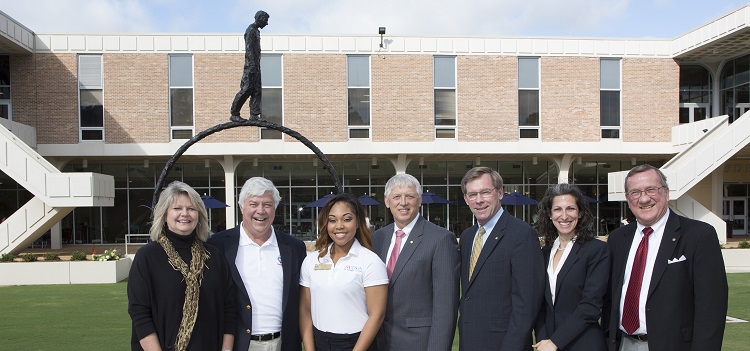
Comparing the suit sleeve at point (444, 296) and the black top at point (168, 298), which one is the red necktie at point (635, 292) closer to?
the suit sleeve at point (444, 296)

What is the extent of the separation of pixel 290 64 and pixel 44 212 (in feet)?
32.7

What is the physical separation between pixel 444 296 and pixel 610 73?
23.1 metres

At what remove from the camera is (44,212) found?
18250mm

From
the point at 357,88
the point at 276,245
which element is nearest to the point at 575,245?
the point at 276,245

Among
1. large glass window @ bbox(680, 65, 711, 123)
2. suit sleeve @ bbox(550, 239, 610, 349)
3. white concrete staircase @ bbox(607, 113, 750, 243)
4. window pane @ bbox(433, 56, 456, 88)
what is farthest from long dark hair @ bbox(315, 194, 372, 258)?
large glass window @ bbox(680, 65, 711, 123)

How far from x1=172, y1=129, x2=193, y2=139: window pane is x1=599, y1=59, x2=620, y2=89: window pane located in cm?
1622

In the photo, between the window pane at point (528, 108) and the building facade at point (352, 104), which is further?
the window pane at point (528, 108)

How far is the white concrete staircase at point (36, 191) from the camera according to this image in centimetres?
1788

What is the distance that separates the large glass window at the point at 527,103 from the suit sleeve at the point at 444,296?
21077 millimetres

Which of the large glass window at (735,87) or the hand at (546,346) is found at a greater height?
the large glass window at (735,87)

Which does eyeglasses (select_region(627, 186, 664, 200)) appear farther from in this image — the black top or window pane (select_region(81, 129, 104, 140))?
window pane (select_region(81, 129, 104, 140))

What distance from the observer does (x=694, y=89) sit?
27.5m

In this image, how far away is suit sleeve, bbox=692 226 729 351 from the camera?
3785 millimetres

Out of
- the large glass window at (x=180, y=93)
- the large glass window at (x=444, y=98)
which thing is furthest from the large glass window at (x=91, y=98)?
the large glass window at (x=444, y=98)
